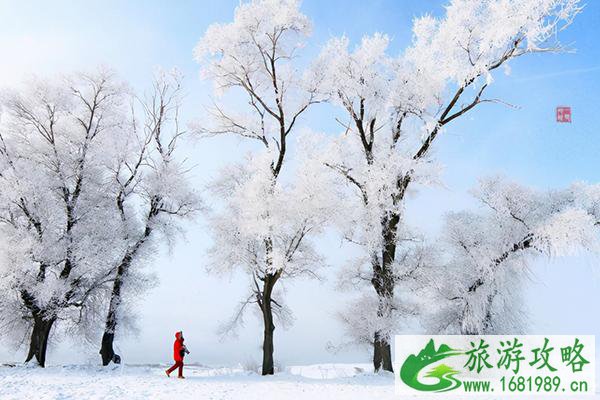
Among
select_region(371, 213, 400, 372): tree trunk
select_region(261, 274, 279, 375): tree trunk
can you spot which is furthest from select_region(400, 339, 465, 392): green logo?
select_region(261, 274, 279, 375): tree trunk

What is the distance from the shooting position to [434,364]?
594 inches

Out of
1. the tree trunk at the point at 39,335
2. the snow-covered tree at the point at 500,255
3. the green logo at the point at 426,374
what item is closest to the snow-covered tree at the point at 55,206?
the tree trunk at the point at 39,335

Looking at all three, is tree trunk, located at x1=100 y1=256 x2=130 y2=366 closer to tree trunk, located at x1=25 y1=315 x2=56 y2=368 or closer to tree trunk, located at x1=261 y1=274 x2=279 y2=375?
tree trunk, located at x1=25 y1=315 x2=56 y2=368

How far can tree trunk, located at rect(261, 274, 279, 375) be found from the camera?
1902 cm

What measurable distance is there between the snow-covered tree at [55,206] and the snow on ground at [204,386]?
3.25 metres

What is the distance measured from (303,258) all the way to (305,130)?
519cm

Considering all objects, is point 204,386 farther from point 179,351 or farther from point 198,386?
point 179,351

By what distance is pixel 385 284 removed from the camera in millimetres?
19969

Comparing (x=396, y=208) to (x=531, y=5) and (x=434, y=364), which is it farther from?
(x=531, y=5)

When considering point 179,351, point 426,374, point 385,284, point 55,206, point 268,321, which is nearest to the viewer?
point 426,374

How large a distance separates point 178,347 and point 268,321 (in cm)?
382

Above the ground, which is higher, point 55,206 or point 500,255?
point 55,206

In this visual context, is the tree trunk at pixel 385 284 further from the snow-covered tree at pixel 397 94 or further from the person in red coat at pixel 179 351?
the person in red coat at pixel 179 351

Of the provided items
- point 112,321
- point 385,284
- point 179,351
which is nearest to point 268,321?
point 179,351
